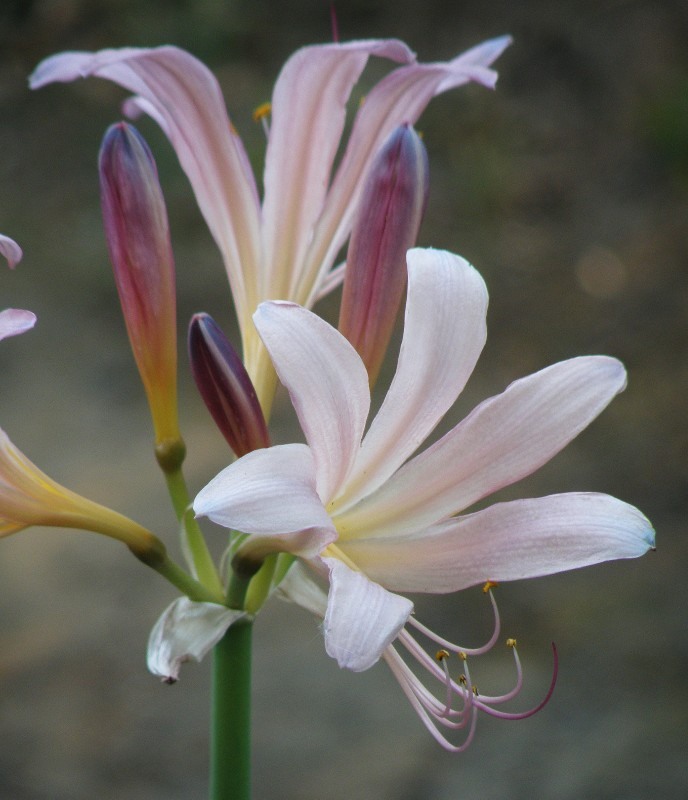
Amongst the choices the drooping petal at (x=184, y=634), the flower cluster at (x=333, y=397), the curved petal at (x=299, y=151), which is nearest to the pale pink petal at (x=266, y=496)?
the flower cluster at (x=333, y=397)

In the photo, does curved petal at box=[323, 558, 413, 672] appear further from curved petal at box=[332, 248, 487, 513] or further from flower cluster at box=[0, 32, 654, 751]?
curved petal at box=[332, 248, 487, 513]

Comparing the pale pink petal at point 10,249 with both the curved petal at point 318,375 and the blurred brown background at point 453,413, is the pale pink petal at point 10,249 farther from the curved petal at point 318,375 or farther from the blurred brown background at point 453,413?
the blurred brown background at point 453,413

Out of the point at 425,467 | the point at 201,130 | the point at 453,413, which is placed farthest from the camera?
the point at 453,413

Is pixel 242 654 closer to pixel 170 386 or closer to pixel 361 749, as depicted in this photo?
pixel 170 386

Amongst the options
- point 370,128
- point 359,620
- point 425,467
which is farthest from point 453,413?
Answer: point 359,620

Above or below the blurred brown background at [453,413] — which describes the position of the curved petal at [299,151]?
above

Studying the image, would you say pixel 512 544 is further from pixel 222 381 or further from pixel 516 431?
pixel 222 381
